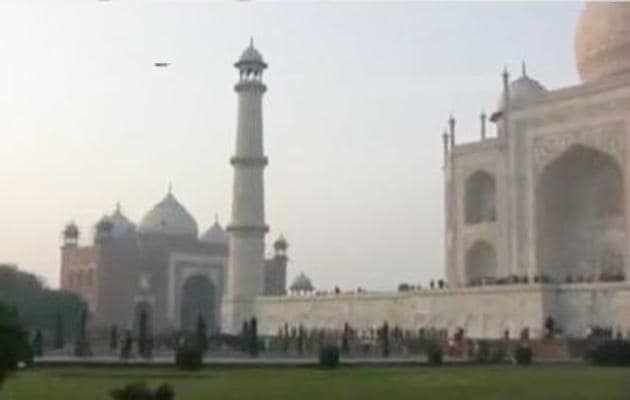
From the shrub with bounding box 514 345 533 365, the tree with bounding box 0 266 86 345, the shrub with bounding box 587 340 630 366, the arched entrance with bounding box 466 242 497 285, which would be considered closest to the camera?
the shrub with bounding box 587 340 630 366

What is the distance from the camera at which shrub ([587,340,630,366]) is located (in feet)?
49.7

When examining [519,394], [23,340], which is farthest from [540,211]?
[23,340]

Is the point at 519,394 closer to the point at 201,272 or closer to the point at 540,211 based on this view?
the point at 540,211

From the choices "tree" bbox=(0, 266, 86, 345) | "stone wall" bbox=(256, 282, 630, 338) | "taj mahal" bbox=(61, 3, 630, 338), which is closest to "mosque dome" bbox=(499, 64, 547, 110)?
"taj mahal" bbox=(61, 3, 630, 338)

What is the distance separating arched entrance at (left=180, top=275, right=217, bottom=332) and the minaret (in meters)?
12.0

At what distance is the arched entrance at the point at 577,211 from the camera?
79.2ft

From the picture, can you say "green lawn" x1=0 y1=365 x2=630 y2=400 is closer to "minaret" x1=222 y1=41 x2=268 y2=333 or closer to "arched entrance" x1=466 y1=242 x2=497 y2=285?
"arched entrance" x1=466 y1=242 x2=497 y2=285

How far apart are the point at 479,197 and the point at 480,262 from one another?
1.67m

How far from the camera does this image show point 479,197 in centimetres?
2684

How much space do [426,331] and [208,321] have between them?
18.5m

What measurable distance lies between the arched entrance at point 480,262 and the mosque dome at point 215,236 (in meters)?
17.9

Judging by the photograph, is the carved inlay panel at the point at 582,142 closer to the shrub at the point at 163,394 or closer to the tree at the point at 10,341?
the shrub at the point at 163,394

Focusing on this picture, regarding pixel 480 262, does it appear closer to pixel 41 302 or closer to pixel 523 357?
pixel 523 357

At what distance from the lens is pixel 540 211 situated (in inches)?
958
